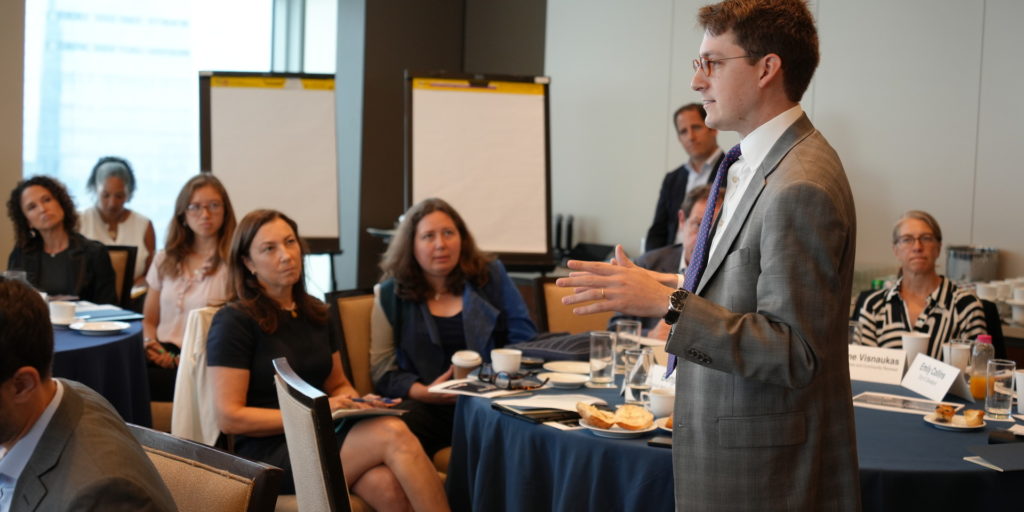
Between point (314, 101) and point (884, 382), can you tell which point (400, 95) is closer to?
point (314, 101)

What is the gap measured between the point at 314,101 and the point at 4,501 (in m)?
4.87

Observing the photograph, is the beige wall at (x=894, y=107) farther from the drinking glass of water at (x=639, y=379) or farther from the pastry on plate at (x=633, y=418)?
the pastry on plate at (x=633, y=418)

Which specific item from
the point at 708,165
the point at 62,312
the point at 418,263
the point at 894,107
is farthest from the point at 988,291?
the point at 62,312

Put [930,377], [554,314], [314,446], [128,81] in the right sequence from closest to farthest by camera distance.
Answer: [314,446] → [930,377] → [554,314] → [128,81]

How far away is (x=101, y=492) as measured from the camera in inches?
46.6

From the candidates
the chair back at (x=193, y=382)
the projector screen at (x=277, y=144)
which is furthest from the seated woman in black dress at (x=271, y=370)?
the projector screen at (x=277, y=144)

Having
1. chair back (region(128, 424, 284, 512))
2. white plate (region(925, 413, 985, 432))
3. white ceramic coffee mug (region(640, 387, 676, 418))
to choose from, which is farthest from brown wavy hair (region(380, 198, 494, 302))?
chair back (region(128, 424, 284, 512))

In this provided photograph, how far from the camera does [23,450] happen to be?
1.25 m

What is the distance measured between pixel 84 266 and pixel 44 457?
3.60 m

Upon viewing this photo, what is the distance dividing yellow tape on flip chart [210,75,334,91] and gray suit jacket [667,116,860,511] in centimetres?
471

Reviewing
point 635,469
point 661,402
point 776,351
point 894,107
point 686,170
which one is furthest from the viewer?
point 686,170

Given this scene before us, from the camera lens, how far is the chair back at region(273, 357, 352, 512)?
6.10ft

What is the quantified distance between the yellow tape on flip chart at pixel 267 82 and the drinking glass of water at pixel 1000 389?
4380mm

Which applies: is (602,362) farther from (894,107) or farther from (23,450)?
(894,107)
